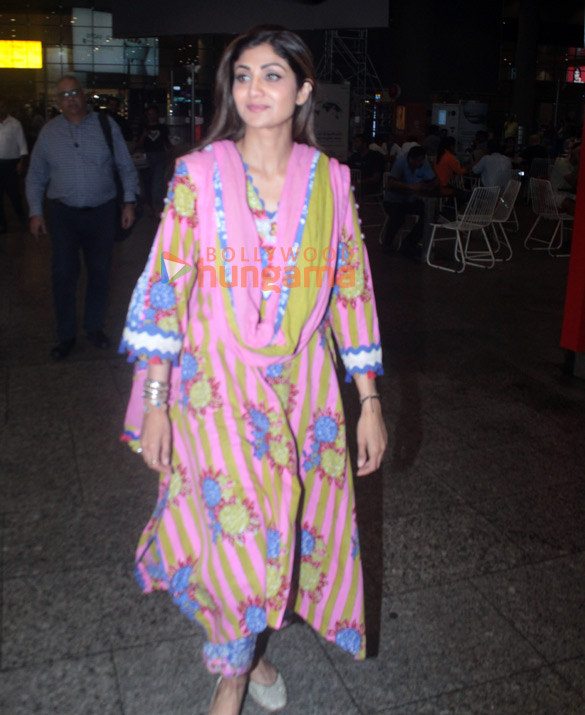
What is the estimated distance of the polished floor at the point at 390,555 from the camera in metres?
2.43

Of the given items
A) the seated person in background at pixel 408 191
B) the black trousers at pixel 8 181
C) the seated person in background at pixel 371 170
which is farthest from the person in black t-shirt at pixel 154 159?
the seated person in background at pixel 408 191

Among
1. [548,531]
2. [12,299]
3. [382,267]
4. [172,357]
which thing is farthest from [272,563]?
[382,267]

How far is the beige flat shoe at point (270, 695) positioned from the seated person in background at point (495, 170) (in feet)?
33.8

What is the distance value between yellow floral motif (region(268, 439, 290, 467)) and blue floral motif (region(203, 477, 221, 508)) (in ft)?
0.51

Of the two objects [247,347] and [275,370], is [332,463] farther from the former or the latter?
[247,347]

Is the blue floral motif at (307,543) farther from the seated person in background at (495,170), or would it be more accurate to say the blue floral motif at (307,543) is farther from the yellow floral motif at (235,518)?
the seated person in background at (495,170)

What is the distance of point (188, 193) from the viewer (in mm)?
1904

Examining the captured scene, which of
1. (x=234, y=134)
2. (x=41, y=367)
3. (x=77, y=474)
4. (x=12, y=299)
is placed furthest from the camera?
(x=12, y=299)

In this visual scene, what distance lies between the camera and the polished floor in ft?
7.97

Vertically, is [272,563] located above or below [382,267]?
above

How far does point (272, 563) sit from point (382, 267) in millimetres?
7931

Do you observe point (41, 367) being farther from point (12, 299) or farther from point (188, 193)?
point (188, 193)

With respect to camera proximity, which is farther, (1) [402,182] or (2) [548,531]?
(1) [402,182]

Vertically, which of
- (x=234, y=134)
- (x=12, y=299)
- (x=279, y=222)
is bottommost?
(x=12, y=299)
